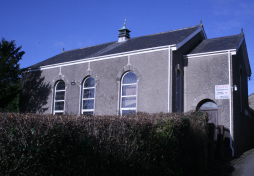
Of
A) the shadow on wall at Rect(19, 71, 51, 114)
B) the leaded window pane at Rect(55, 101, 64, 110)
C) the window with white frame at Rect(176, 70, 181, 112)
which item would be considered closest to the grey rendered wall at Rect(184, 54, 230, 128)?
the window with white frame at Rect(176, 70, 181, 112)

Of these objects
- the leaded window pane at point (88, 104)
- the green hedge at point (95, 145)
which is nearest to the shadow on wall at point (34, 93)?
the leaded window pane at point (88, 104)

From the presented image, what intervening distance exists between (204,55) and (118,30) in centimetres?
852

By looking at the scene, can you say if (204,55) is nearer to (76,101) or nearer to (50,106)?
(76,101)

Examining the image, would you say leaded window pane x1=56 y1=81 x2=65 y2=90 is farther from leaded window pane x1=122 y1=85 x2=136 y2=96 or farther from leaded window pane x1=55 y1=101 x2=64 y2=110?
leaded window pane x1=122 y1=85 x2=136 y2=96

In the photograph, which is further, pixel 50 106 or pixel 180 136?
pixel 50 106

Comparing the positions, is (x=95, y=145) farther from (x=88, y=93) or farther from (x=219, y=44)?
(x=219, y=44)

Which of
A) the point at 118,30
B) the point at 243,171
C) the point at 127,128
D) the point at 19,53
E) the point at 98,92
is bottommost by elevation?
the point at 243,171

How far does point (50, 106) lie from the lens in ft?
56.1

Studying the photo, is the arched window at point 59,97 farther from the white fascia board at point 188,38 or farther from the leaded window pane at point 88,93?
the white fascia board at point 188,38

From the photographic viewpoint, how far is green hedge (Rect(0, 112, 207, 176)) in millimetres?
3715

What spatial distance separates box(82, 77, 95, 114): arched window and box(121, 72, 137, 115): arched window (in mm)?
2265

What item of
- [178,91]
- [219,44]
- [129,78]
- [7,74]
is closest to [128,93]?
[129,78]

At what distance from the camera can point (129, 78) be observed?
14.4 metres

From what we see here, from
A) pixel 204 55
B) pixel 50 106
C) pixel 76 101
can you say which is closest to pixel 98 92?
pixel 76 101
